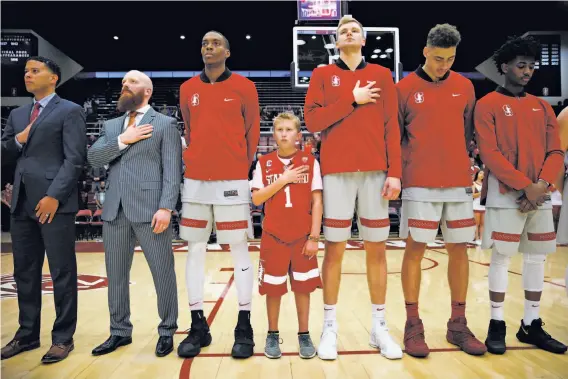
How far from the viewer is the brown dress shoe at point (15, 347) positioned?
2754mm

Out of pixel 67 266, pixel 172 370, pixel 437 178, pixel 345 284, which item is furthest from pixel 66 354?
pixel 345 284

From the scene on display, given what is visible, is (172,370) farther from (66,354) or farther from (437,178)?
(437,178)

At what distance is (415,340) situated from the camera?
271cm

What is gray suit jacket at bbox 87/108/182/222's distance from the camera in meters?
2.79

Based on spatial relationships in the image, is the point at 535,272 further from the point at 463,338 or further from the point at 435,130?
the point at 435,130

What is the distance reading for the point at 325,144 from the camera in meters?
2.75

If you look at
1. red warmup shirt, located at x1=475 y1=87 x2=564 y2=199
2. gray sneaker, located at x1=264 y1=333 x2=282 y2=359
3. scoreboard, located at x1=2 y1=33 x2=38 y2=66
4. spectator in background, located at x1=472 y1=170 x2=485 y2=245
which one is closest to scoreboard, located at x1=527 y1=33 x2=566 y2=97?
spectator in background, located at x1=472 y1=170 x2=485 y2=245

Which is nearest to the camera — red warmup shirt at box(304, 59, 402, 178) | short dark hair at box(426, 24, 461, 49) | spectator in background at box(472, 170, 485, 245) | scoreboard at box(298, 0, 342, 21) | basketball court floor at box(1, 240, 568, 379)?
basketball court floor at box(1, 240, 568, 379)

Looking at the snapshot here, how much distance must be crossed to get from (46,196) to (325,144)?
1764 mm

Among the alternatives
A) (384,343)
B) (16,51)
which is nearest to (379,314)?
(384,343)

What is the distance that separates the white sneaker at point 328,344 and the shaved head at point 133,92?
1888mm

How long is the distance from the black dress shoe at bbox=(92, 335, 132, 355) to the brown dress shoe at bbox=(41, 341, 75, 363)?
0.17 metres

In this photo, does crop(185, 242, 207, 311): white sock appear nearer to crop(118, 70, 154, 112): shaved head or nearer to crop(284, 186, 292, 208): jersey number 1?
crop(284, 186, 292, 208): jersey number 1

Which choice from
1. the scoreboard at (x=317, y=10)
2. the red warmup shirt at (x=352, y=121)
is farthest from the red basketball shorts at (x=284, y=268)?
the scoreboard at (x=317, y=10)
